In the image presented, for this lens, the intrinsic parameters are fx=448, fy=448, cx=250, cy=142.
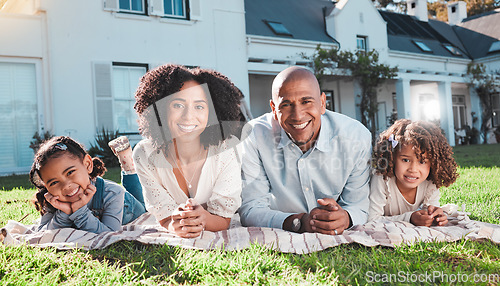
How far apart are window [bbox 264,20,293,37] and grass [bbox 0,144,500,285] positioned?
1276 centimetres

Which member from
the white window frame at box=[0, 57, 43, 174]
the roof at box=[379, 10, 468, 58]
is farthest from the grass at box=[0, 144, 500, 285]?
the roof at box=[379, 10, 468, 58]

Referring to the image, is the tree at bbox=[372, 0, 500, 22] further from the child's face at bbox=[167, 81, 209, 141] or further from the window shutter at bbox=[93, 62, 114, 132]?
the child's face at bbox=[167, 81, 209, 141]

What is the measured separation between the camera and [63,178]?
9.41 feet

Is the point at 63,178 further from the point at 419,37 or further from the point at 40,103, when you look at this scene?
the point at 419,37

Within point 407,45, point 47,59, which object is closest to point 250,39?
point 47,59

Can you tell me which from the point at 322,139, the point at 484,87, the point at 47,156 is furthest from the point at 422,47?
the point at 47,156

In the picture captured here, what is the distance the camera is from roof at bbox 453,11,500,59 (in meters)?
21.4

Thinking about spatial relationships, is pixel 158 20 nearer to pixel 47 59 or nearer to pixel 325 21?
pixel 47 59

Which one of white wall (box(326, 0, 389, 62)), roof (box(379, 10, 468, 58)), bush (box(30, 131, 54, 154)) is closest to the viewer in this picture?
bush (box(30, 131, 54, 154))

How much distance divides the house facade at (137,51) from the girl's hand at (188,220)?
27.0 feet

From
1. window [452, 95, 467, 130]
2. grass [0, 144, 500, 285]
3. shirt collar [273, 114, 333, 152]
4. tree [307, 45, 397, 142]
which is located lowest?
grass [0, 144, 500, 285]

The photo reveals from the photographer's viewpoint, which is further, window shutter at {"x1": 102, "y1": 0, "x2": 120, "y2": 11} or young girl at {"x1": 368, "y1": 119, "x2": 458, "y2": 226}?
window shutter at {"x1": 102, "y1": 0, "x2": 120, "y2": 11}

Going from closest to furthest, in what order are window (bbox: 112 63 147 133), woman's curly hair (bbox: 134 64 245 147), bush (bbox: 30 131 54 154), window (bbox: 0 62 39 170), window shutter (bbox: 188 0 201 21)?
1. woman's curly hair (bbox: 134 64 245 147)
2. bush (bbox: 30 131 54 154)
3. window (bbox: 0 62 39 170)
4. window (bbox: 112 63 147 133)
5. window shutter (bbox: 188 0 201 21)

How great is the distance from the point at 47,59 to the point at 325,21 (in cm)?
1026
